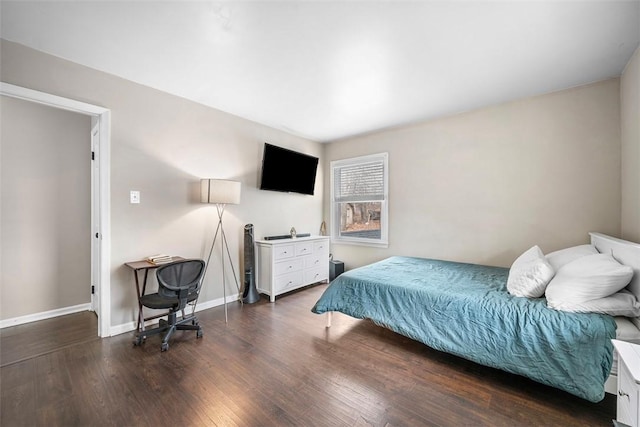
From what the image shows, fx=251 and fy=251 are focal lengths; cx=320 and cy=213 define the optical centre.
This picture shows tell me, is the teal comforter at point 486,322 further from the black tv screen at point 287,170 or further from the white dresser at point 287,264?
the black tv screen at point 287,170

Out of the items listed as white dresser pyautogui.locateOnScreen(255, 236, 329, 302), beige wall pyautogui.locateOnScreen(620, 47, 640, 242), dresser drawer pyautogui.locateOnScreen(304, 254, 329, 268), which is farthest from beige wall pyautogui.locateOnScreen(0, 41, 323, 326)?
beige wall pyautogui.locateOnScreen(620, 47, 640, 242)

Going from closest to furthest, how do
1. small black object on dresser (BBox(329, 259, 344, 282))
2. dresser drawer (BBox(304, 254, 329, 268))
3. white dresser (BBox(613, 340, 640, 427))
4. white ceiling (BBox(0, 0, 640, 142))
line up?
white dresser (BBox(613, 340, 640, 427)) → white ceiling (BBox(0, 0, 640, 142)) → dresser drawer (BBox(304, 254, 329, 268)) → small black object on dresser (BBox(329, 259, 344, 282))

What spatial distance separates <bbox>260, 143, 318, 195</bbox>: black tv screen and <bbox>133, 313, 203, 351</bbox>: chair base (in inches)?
78.9

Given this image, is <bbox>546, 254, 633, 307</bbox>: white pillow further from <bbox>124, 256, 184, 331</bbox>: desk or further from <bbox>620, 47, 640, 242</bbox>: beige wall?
<bbox>124, 256, 184, 331</bbox>: desk

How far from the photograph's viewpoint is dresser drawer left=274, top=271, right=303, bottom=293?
3545mm

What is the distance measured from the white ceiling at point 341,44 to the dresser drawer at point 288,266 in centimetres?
217

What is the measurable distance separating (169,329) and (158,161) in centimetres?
178

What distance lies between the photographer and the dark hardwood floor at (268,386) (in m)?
1.50

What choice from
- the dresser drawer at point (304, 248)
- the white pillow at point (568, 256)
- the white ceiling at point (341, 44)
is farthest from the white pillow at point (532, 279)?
the dresser drawer at point (304, 248)

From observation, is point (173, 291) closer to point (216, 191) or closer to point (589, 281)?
point (216, 191)

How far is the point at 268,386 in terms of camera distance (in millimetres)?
1766

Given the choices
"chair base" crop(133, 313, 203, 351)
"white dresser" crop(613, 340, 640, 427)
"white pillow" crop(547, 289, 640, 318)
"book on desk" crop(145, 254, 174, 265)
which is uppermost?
"book on desk" crop(145, 254, 174, 265)

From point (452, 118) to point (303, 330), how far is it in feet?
11.0

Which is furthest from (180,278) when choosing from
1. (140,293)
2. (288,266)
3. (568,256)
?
(568,256)
